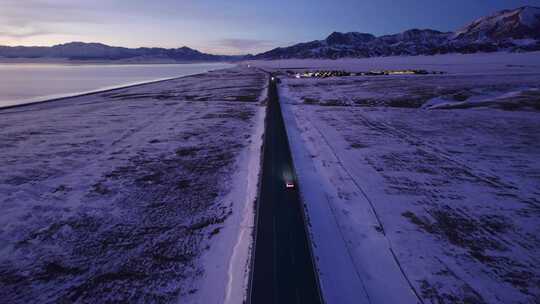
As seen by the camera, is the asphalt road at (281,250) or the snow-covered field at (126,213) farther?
the snow-covered field at (126,213)

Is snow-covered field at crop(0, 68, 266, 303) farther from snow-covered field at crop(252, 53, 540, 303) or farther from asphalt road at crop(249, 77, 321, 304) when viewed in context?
snow-covered field at crop(252, 53, 540, 303)

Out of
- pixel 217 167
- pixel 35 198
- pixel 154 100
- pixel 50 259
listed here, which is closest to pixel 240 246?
pixel 50 259

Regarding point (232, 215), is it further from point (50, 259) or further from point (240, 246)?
point (50, 259)

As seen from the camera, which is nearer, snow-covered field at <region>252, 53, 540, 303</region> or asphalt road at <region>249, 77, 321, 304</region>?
asphalt road at <region>249, 77, 321, 304</region>

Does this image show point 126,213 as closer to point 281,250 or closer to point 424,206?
point 281,250

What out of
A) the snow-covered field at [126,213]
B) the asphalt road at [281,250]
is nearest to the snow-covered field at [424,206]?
the asphalt road at [281,250]

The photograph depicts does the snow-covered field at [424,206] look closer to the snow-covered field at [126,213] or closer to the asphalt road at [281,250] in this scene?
the asphalt road at [281,250]

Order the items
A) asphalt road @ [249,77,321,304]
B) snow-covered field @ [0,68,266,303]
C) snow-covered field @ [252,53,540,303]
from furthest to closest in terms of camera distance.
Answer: snow-covered field @ [0,68,266,303]
snow-covered field @ [252,53,540,303]
asphalt road @ [249,77,321,304]

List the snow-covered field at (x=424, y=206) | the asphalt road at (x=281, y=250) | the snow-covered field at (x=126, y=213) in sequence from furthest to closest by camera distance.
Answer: the snow-covered field at (x=126, y=213) → the snow-covered field at (x=424, y=206) → the asphalt road at (x=281, y=250)

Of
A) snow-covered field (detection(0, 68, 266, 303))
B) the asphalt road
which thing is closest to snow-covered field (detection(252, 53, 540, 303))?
the asphalt road
